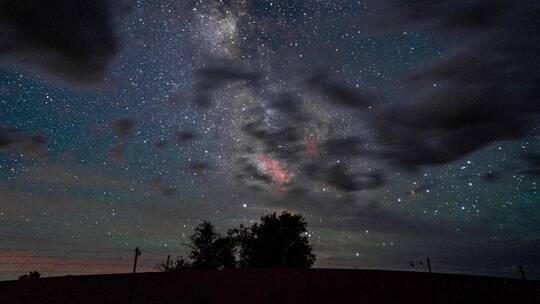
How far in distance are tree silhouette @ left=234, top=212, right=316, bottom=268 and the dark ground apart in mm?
22581

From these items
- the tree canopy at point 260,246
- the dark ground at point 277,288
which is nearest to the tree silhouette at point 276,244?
the tree canopy at point 260,246

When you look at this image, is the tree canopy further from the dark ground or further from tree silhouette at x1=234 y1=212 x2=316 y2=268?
the dark ground

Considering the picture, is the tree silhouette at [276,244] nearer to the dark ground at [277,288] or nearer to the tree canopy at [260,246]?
the tree canopy at [260,246]

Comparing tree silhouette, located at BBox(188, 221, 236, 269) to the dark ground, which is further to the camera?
tree silhouette, located at BBox(188, 221, 236, 269)

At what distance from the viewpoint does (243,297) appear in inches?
1277

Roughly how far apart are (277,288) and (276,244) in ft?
102

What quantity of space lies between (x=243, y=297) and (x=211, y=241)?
3821cm

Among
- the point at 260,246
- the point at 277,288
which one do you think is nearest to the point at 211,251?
the point at 260,246

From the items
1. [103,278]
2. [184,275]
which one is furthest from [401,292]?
[103,278]

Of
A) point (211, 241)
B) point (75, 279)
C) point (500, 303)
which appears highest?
point (211, 241)

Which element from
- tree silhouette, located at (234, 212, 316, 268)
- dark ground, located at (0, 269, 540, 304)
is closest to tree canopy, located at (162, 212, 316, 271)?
tree silhouette, located at (234, 212, 316, 268)

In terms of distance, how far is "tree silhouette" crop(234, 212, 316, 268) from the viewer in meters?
64.2

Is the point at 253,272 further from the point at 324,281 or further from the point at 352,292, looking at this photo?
the point at 352,292

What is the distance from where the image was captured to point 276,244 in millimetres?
65562
